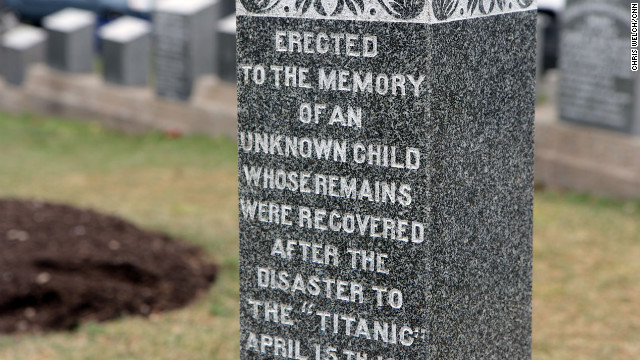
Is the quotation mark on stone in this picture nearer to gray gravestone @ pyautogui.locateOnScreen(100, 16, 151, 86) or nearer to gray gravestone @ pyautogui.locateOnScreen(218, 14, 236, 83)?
gray gravestone @ pyautogui.locateOnScreen(218, 14, 236, 83)

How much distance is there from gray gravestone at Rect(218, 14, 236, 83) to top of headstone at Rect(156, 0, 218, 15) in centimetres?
30

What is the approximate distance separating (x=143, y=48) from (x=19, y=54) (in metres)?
2.00

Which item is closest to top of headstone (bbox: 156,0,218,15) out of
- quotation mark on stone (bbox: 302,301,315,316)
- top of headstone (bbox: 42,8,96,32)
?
top of headstone (bbox: 42,8,96,32)

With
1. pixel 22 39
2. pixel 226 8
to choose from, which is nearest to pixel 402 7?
pixel 22 39

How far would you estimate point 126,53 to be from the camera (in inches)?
481

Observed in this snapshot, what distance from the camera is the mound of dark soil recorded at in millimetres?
5961

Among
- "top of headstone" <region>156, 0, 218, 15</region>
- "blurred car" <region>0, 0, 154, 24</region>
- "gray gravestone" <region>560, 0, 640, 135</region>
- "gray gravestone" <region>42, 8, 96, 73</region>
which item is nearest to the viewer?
"gray gravestone" <region>560, 0, 640, 135</region>

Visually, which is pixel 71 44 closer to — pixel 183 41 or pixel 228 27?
pixel 183 41

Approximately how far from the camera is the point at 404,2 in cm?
315

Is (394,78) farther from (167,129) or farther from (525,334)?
(167,129)

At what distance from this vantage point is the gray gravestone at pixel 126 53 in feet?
40.0

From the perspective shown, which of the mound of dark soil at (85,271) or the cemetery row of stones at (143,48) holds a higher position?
the cemetery row of stones at (143,48)

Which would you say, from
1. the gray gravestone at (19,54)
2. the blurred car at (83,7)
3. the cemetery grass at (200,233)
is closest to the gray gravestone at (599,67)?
the cemetery grass at (200,233)

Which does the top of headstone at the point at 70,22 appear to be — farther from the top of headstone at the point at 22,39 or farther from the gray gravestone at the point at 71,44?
the top of headstone at the point at 22,39
